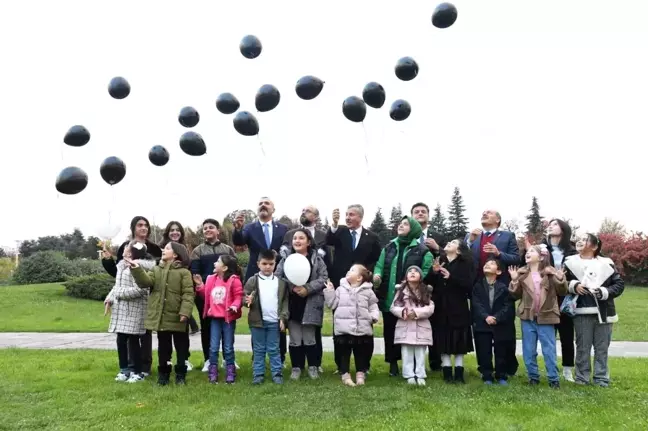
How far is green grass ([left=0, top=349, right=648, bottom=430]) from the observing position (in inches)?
176

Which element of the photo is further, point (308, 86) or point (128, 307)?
point (308, 86)

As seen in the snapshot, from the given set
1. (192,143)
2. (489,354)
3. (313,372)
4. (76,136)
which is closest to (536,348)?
(489,354)

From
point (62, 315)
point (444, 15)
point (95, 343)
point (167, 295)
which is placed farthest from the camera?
point (62, 315)

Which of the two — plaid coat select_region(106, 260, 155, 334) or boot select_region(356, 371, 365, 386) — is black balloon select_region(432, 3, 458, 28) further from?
plaid coat select_region(106, 260, 155, 334)

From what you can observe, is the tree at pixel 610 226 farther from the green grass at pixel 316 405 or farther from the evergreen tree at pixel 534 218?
the green grass at pixel 316 405

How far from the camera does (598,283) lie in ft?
19.9

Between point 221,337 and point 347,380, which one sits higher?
point 221,337

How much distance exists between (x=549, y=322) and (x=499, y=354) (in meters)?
0.67

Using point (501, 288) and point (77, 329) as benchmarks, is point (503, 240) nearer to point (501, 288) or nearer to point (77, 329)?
point (501, 288)

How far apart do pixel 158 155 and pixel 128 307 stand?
3.74 metres

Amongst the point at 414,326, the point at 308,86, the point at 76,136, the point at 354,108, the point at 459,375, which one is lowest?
the point at 459,375

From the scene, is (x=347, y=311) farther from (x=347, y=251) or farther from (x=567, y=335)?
(x=567, y=335)

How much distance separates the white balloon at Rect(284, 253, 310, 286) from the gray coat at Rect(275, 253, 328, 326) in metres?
0.15

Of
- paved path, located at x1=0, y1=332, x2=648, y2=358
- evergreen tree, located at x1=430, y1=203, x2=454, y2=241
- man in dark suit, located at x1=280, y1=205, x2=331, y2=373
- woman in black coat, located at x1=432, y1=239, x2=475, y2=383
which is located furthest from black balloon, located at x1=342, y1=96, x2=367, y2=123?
evergreen tree, located at x1=430, y1=203, x2=454, y2=241
